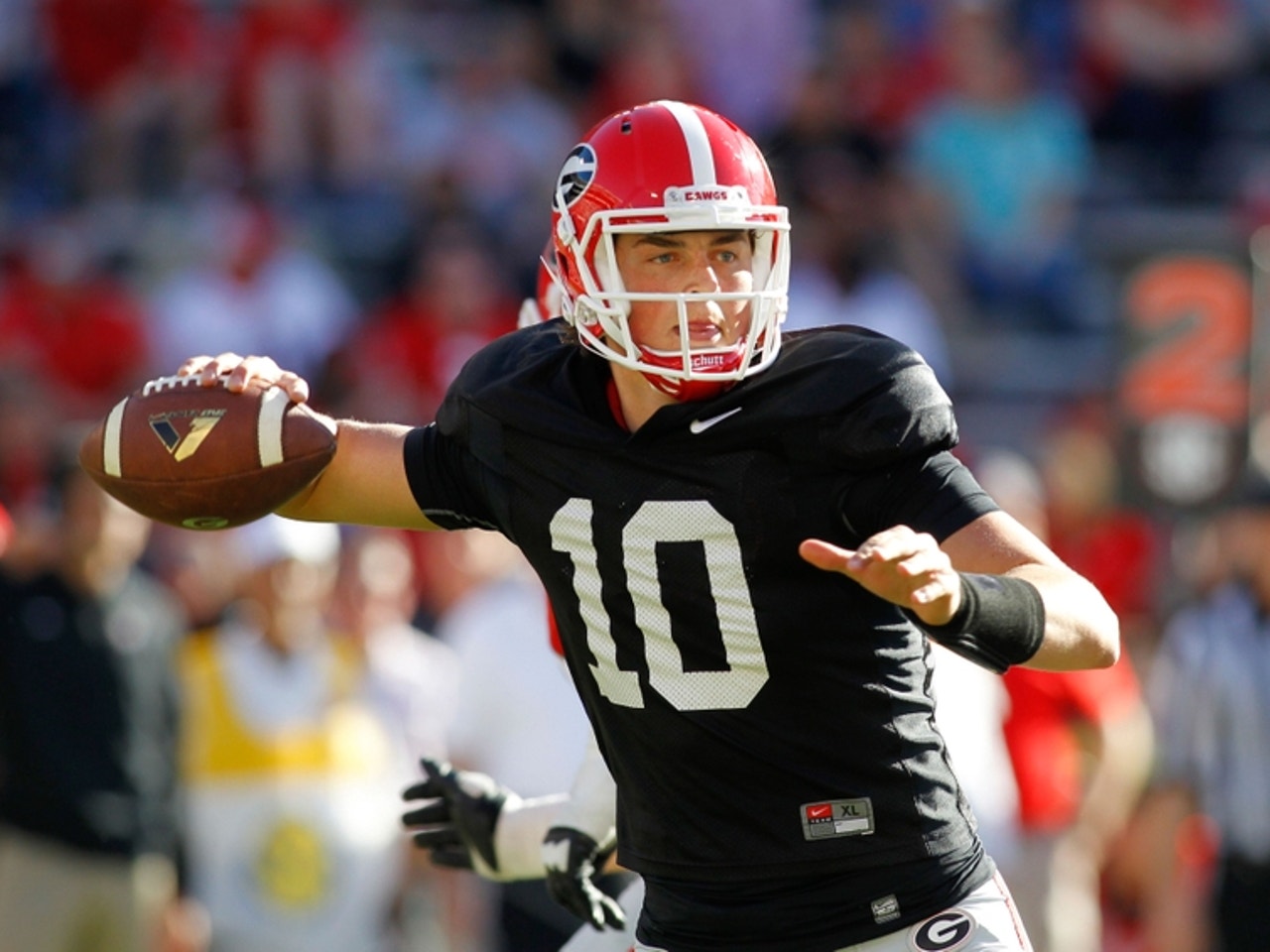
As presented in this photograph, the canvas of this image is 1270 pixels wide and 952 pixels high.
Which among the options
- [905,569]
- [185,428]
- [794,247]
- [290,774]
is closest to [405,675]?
[290,774]

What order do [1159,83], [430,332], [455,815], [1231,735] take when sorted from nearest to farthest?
[455,815] < [1231,735] < [430,332] < [1159,83]

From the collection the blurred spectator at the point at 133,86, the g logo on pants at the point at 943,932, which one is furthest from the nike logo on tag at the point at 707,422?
the blurred spectator at the point at 133,86

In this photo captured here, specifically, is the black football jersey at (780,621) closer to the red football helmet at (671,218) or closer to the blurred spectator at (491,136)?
the red football helmet at (671,218)

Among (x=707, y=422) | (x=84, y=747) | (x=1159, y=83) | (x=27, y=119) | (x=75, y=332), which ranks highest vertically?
(x=707, y=422)

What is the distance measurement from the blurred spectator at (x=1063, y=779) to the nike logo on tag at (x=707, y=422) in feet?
12.6

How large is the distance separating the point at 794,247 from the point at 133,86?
3306 mm

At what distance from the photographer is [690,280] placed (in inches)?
129

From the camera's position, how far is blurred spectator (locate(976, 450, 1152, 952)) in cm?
683

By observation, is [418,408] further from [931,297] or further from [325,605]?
[931,297]

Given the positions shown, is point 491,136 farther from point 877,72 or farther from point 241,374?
point 241,374

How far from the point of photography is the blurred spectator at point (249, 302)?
873cm

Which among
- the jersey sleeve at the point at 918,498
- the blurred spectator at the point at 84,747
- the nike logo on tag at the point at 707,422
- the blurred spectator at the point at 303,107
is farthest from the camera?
the blurred spectator at the point at 303,107

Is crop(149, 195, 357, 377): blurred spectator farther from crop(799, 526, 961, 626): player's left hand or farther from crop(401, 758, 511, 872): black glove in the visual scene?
crop(799, 526, 961, 626): player's left hand

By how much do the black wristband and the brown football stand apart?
115 centimetres
